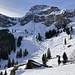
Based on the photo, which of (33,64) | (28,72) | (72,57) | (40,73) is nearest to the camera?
(40,73)

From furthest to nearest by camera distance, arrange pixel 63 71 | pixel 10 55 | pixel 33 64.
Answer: pixel 10 55, pixel 33 64, pixel 63 71

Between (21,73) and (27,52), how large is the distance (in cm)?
14225

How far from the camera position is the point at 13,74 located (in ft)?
167

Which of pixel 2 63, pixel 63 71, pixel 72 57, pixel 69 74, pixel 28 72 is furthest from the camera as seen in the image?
pixel 2 63

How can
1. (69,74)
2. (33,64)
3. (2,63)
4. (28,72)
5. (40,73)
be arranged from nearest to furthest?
(69,74), (40,73), (28,72), (33,64), (2,63)

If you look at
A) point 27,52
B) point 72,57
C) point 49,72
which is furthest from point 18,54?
point 49,72

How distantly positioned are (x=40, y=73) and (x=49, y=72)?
251 centimetres

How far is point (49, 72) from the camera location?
44.9 meters

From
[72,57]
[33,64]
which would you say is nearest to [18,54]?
[72,57]

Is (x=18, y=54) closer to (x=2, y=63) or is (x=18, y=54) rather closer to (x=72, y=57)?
(x=2, y=63)

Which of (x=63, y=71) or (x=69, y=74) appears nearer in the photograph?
(x=69, y=74)

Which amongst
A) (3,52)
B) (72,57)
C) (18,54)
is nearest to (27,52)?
(18,54)

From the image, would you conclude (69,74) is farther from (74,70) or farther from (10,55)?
(10,55)

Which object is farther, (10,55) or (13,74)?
(10,55)
